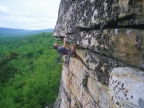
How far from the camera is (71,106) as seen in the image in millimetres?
8164

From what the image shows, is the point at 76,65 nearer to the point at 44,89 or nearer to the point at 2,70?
the point at 2,70

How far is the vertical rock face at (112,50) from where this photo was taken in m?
2.99

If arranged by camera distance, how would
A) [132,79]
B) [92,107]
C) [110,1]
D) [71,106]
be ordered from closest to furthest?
1. [132,79]
2. [110,1]
3. [92,107]
4. [71,106]

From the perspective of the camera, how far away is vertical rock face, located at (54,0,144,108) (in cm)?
299

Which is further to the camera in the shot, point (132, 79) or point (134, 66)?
point (134, 66)

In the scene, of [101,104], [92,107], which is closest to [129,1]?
[101,104]

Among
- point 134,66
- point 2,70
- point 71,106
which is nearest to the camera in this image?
point 134,66

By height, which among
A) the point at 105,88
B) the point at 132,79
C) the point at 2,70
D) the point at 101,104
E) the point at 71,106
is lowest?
the point at 2,70

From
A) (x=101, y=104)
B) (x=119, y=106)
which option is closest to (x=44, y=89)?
(x=101, y=104)

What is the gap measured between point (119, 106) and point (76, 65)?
167 inches

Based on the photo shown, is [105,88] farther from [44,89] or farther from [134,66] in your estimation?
[44,89]

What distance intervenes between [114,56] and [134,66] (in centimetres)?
64

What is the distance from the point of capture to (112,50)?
3.87m

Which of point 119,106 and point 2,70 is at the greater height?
point 119,106
